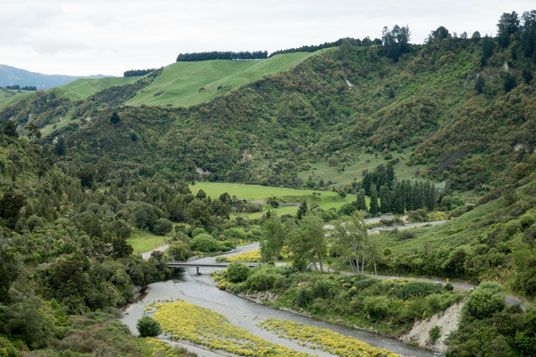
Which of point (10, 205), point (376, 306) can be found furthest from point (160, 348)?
point (10, 205)

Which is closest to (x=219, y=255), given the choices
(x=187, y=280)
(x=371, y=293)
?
(x=187, y=280)

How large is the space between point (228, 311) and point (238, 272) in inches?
698

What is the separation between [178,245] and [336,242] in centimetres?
4892

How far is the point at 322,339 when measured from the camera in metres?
67.9

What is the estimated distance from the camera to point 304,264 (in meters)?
98.3

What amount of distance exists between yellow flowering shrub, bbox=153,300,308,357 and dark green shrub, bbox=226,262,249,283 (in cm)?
1641

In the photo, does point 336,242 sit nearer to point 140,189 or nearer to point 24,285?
point 24,285

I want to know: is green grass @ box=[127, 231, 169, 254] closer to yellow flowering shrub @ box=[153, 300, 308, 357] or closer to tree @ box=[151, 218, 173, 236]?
tree @ box=[151, 218, 173, 236]

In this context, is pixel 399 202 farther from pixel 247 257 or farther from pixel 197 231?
pixel 247 257

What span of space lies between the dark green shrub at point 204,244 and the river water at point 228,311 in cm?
1394

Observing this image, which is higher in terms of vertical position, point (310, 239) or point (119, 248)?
point (310, 239)

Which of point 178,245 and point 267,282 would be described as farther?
point 178,245

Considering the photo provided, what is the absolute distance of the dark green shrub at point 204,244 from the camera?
136 m

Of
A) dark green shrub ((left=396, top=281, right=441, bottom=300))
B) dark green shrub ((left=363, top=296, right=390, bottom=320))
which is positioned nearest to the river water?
dark green shrub ((left=363, top=296, right=390, bottom=320))
